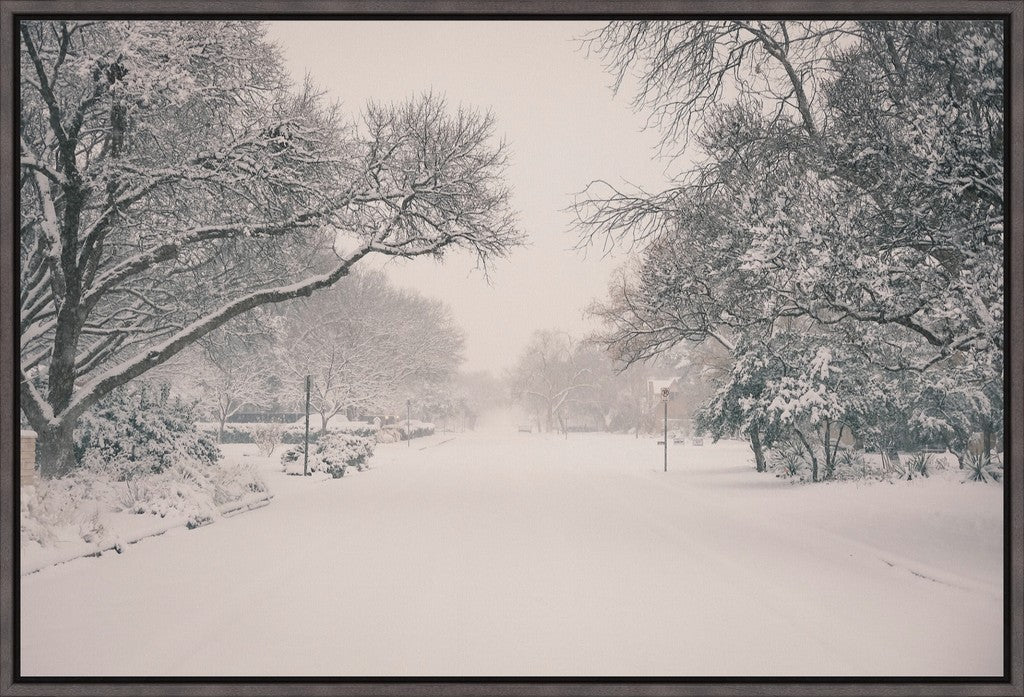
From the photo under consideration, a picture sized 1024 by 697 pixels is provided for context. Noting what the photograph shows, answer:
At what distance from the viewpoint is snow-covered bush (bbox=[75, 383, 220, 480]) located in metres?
16.7

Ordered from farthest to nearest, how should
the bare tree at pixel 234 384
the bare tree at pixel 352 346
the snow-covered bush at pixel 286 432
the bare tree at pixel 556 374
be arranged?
the bare tree at pixel 556 374 < the bare tree at pixel 352 346 < the bare tree at pixel 234 384 < the snow-covered bush at pixel 286 432

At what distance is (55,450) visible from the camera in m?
15.8

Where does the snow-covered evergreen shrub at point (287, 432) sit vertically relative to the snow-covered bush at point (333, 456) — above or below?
below

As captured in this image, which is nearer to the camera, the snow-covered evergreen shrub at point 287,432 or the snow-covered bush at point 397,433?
the snow-covered evergreen shrub at point 287,432

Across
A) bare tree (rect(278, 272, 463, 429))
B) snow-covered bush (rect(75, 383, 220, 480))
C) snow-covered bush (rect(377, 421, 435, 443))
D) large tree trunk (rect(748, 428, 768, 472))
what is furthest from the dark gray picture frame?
snow-covered bush (rect(377, 421, 435, 443))

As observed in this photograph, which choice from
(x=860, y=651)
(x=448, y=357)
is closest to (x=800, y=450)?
(x=860, y=651)

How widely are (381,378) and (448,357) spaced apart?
10.8 m

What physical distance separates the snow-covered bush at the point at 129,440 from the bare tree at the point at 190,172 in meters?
0.70

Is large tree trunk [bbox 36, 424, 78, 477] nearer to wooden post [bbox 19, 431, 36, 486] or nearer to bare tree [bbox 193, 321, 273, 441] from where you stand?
wooden post [bbox 19, 431, 36, 486]

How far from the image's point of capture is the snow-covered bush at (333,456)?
24.8 m

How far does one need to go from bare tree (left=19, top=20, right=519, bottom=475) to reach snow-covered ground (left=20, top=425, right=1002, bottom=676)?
539 centimetres

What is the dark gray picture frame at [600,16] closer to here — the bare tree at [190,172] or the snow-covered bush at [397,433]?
the bare tree at [190,172]

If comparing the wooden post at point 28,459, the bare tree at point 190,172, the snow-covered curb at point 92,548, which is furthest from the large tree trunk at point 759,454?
the wooden post at point 28,459

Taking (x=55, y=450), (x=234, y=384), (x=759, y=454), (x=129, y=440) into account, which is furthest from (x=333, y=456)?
(x=234, y=384)
